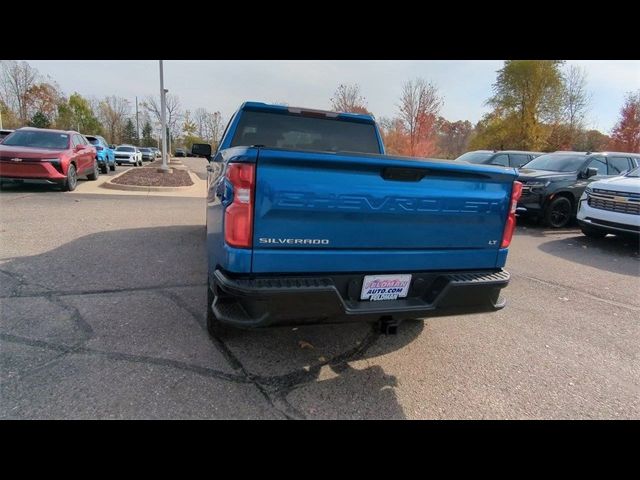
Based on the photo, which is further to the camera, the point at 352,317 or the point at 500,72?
the point at 500,72

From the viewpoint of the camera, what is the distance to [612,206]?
290 inches

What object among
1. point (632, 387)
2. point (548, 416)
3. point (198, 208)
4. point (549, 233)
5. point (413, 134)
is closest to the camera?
point (548, 416)

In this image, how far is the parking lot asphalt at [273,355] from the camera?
2.40 metres

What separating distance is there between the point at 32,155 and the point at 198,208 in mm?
4457

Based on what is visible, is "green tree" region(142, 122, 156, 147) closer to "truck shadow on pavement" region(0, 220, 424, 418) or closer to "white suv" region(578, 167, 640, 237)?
"truck shadow on pavement" region(0, 220, 424, 418)

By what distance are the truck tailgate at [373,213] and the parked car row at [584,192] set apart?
254 inches

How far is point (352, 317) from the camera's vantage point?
2355mm

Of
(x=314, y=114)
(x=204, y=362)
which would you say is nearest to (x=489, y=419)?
(x=204, y=362)

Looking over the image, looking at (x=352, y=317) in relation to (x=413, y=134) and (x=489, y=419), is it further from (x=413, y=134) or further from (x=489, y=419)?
(x=413, y=134)

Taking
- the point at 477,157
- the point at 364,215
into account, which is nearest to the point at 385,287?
the point at 364,215

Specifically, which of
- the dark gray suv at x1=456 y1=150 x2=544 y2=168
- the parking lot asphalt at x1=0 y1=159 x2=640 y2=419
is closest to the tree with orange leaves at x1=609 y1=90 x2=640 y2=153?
the dark gray suv at x1=456 y1=150 x2=544 y2=168

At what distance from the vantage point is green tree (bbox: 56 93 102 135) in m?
47.6

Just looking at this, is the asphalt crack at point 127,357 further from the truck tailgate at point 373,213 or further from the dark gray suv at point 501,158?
the dark gray suv at point 501,158

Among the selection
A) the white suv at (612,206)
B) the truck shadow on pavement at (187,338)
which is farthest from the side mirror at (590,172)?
the truck shadow on pavement at (187,338)
